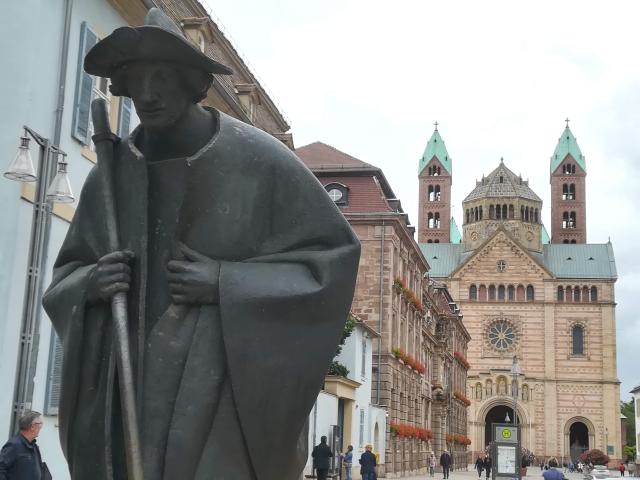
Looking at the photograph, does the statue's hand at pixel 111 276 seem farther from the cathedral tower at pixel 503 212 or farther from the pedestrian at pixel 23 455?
the cathedral tower at pixel 503 212

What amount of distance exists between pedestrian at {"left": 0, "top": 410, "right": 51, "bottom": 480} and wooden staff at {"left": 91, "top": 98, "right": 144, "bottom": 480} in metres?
4.80

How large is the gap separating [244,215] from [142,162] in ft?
1.16

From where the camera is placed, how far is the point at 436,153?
10644cm

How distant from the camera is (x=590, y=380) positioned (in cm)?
8438

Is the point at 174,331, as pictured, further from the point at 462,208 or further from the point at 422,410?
the point at 462,208

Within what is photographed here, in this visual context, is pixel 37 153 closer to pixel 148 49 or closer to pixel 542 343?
pixel 148 49

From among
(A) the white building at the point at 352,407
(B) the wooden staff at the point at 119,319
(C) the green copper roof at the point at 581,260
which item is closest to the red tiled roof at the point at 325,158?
(A) the white building at the point at 352,407

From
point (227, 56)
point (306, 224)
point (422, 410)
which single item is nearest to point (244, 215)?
point (306, 224)

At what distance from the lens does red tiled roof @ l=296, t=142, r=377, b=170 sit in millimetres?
38375

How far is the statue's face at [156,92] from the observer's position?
2678 millimetres

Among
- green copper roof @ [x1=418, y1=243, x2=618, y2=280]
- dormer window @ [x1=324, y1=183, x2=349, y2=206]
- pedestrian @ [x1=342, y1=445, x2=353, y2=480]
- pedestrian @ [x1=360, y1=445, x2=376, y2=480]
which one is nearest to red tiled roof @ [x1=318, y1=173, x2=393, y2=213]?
dormer window @ [x1=324, y1=183, x2=349, y2=206]

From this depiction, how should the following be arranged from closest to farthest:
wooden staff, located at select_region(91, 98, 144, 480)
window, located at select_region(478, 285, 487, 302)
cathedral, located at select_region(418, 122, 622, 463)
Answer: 1. wooden staff, located at select_region(91, 98, 144, 480)
2. cathedral, located at select_region(418, 122, 622, 463)
3. window, located at select_region(478, 285, 487, 302)

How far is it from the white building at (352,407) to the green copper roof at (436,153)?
71940 mm

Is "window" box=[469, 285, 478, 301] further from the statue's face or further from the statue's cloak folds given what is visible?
the statue's face
